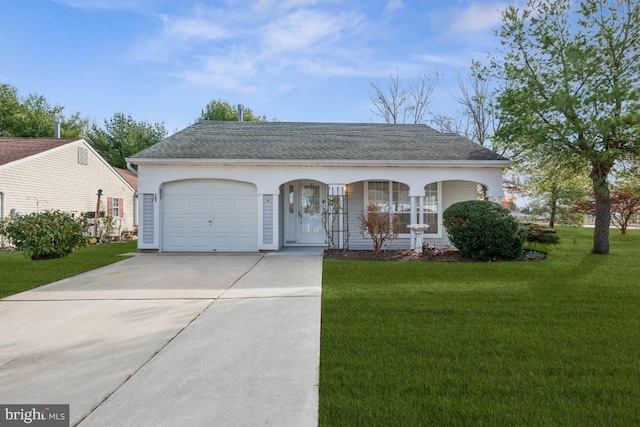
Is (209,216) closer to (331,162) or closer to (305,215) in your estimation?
(305,215)

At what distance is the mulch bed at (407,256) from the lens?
9781 millimetres

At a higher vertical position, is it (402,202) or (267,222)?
(402,202)

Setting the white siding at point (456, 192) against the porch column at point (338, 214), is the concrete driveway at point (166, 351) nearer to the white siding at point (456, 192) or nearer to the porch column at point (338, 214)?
the porch column at point (338, 214)

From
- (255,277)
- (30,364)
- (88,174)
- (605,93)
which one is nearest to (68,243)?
(255,277)

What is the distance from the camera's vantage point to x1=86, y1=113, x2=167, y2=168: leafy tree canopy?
31844 millimetres

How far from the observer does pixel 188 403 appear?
8.91 feet

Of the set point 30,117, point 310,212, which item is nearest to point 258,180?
point 310,212

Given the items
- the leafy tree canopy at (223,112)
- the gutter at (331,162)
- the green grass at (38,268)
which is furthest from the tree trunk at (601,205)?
the leafy tree canopy at (223,112)

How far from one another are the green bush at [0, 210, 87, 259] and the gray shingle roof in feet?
9.27

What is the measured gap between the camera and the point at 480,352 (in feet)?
11.6

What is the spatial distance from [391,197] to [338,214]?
6.90 ft

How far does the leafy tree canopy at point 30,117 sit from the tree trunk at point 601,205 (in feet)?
119

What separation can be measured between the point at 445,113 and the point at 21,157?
76.6 ft

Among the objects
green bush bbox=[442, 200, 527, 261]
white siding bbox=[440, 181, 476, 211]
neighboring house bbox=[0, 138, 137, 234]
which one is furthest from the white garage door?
neighboring house bbox=[0, 138, 137, 234]
